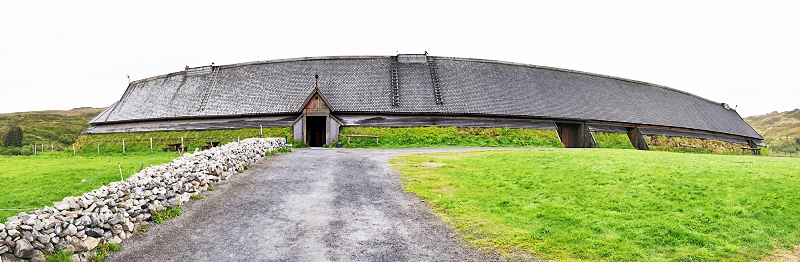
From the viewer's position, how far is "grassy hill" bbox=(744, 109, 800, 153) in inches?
3158

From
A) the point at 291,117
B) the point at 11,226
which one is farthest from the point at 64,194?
the point at 291,117

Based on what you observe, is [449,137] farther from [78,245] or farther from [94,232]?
[78,245]

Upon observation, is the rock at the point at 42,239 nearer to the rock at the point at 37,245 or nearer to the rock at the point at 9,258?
the rock at the point at 37,245

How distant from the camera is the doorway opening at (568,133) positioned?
42.2 m

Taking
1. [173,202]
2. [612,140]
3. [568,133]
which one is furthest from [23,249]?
[612,140]

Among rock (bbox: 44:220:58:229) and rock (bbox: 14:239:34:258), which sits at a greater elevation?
rock (bbox: 44:220:58:229)

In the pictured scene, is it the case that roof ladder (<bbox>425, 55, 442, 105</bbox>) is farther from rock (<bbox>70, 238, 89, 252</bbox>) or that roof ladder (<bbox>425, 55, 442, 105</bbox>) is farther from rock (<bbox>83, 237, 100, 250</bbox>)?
rock (<bbox>70, 238, 89, 252</bbox>)

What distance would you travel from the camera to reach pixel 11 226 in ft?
25.1

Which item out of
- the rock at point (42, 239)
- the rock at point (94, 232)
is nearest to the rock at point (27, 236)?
the rock at point (42, 239)

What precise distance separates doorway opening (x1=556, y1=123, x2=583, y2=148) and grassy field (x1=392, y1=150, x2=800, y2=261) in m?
24.4

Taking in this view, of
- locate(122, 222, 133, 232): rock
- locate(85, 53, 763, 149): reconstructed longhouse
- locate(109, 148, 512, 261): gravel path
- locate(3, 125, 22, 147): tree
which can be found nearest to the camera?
locate(109, 148, 512, 261): gravel path

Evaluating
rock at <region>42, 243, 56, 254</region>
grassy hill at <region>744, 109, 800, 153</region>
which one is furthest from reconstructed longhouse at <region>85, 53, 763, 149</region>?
grassy hill at <region>744, 109, 800, 153</region>

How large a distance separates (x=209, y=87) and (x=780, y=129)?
417 ft

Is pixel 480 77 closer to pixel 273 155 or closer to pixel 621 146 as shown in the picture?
pixel 621 146
